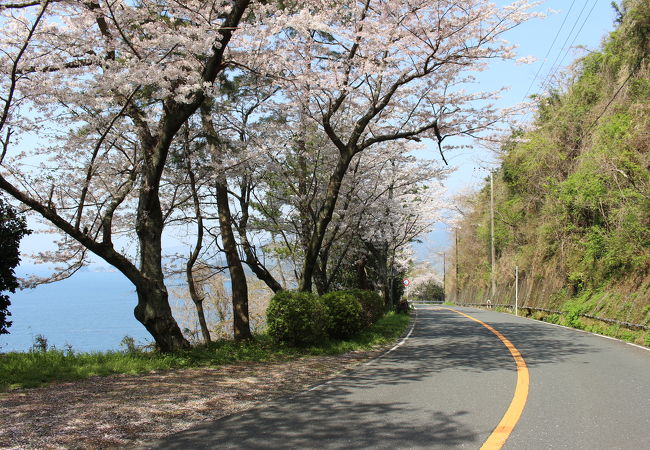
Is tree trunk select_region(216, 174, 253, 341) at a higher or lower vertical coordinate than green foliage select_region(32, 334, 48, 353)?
higher

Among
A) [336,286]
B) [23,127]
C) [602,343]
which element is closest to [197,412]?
[23,127]

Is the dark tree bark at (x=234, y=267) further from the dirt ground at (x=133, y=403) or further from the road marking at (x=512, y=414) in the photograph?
the road marking at (x=512, y=414)

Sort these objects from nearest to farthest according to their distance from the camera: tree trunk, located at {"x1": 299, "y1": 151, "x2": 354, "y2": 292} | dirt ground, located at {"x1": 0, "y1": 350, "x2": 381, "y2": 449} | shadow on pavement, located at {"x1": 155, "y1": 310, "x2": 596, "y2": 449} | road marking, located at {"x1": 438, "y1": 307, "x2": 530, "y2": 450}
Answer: road marking, located at {"x1": 438, "y1": 307, "x2": 530, "y2": 450}, shadow on pavement, located at {"x1": 155, "y1": 310, "x2": 596, "y2": 449}, dirt ground, located at {"x1": 0, "y1": 350, "x2": 381, "y2": 449}, tree trunk, located at {"x1": 299, "y1": 151, "x2": 354, "y2": 292}

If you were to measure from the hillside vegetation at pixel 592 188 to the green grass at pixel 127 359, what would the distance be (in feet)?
31.8

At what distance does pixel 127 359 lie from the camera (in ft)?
32.3

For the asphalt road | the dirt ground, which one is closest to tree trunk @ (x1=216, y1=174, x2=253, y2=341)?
the dirt ground

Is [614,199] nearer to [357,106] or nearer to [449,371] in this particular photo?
[357,106]

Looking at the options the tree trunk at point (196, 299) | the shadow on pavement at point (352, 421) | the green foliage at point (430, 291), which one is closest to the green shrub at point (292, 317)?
the tree trunk at point (196, 299)

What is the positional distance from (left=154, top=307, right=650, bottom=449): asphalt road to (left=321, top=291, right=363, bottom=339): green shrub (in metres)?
3.77

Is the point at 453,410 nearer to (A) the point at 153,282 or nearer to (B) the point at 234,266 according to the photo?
(A) the point at 153,282

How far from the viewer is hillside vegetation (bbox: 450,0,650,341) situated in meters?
17.4

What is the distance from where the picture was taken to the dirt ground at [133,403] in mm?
5285

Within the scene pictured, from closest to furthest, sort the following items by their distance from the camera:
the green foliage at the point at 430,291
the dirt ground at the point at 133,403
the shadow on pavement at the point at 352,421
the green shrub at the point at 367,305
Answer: the shadow on pavement at the point at 352,421, the dirt ground at the point at 133,403, the green shrub at the point at 367,305, the green foliage at the point at 430,291

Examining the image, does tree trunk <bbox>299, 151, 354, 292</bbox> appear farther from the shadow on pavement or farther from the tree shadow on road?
the tree shadow on road
